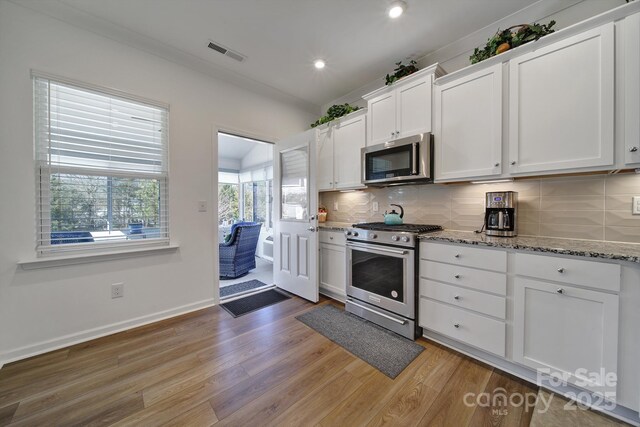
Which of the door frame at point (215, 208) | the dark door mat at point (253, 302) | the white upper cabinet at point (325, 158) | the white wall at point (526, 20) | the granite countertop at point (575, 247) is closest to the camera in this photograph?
the granite countertop at point (575, 247)

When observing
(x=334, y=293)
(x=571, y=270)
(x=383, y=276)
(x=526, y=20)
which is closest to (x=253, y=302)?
(x=334, y=293)

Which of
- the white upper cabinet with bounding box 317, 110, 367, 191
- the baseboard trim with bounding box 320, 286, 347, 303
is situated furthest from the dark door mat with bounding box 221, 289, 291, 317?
the white upper cabinet with bounding box 317, 110, 367, 191

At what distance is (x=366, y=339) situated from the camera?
6.86 ft

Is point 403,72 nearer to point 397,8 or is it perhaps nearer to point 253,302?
point 397,8

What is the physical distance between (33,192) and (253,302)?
2.18 metres

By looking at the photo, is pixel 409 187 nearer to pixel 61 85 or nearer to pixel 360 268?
pixel 360 268

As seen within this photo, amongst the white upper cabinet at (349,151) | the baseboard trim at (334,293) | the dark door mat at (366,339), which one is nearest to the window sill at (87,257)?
the dark door mat at (366,339)

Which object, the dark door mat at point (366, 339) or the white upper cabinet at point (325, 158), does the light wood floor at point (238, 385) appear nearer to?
the dark door mat at point (366, 339)

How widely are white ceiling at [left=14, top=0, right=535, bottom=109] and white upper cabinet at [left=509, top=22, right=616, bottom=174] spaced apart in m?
0.71

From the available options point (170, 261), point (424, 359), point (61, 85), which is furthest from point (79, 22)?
point (424, 359)

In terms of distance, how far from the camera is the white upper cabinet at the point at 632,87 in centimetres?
134

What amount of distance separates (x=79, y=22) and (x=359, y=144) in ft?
9.11

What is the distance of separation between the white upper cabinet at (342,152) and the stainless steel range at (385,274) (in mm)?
758

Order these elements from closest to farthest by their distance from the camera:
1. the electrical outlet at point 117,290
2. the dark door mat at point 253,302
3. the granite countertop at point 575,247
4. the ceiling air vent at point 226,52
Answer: the granite countertop at point 575,247 → the electrical outlet at point 117,290 → the ceiling air vent at point 226,52 → the dark door mat at point 253,302
